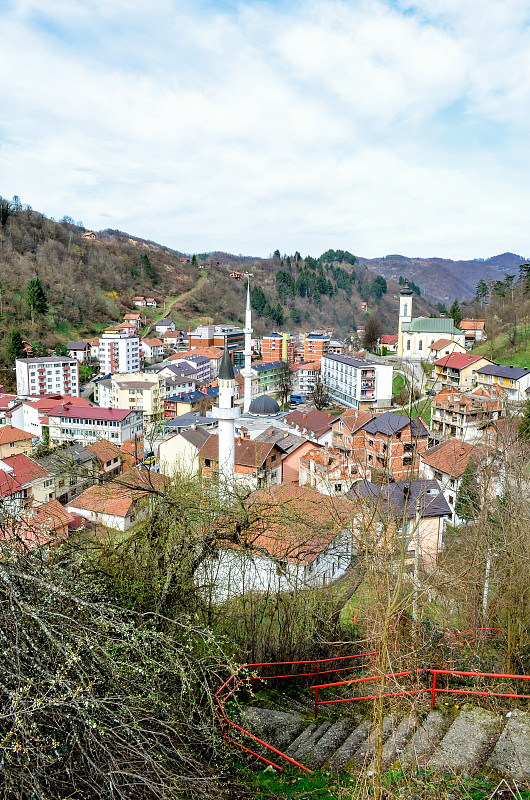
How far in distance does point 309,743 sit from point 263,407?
28.7m

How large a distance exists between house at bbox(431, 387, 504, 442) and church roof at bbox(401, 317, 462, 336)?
17.0m

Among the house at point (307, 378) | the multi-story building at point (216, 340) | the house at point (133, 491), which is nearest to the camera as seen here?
the house at point (133, 491)

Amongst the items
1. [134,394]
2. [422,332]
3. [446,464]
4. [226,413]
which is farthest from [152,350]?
[446,464]

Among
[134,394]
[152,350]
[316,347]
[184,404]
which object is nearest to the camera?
[134,394]

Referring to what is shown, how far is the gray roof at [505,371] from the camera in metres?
27.8

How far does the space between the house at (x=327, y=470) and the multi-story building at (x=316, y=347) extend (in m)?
31.2

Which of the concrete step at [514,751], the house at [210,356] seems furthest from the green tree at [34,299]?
the concrete step at [514,751]

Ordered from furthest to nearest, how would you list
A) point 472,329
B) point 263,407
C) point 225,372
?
point 472,329 → point 263,407 → point 225,372

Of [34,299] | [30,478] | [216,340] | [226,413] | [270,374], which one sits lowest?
[30,478]

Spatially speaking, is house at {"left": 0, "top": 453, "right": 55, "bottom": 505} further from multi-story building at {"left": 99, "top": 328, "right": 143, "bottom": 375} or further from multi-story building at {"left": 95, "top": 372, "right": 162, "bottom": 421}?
multi-story building at {"left": 99, "top": 328, "right": 143, "bottom": 375}

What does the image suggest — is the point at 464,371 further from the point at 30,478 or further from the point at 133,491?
the point at 133,491

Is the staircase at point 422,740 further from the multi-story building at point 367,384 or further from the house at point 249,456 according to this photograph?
the multi-story building at point 367,384

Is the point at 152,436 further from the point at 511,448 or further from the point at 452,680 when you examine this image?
the point at 511,448

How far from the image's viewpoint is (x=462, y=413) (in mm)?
23703
